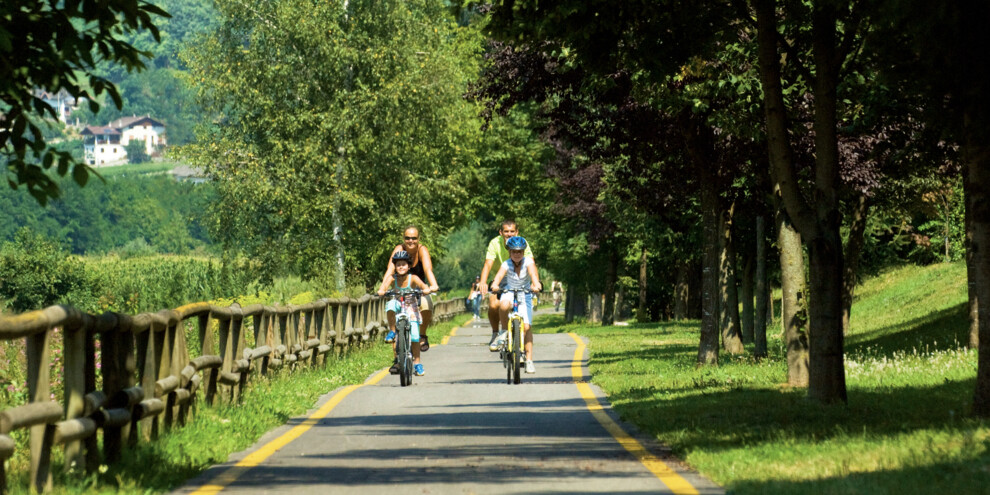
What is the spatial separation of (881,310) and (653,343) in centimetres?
977

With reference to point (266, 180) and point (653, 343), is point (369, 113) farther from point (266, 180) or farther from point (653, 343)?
point (653, 343)

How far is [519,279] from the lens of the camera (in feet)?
58.9

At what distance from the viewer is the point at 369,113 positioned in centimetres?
4716

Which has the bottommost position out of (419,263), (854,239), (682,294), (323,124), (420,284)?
(420,284)

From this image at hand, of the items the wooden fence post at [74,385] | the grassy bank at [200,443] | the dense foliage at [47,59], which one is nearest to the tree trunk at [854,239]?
the grassy bank at [200,443]

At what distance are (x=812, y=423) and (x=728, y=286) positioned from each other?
14.9 meters

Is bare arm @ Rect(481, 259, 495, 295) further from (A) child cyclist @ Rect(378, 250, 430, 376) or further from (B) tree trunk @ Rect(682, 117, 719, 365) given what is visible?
(B) tree trunk @ Rect(682, 117, 719, 365)

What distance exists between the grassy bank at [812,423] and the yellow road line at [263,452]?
3.10 m

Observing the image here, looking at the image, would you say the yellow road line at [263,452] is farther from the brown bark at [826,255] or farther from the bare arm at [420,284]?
the brown bark at [826,255]

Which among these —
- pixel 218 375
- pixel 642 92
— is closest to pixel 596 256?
pixel 642 92

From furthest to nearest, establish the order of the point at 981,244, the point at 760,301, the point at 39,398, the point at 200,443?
the point at 760,301 < the point at 981,244 < the point at 200,443 < the point at 39,398

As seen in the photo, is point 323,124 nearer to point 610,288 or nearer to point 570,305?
point 610,288

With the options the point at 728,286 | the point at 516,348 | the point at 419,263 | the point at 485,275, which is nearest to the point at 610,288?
the point at 728,286

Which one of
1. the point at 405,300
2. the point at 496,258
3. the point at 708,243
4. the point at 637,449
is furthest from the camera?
the point at 708,243
